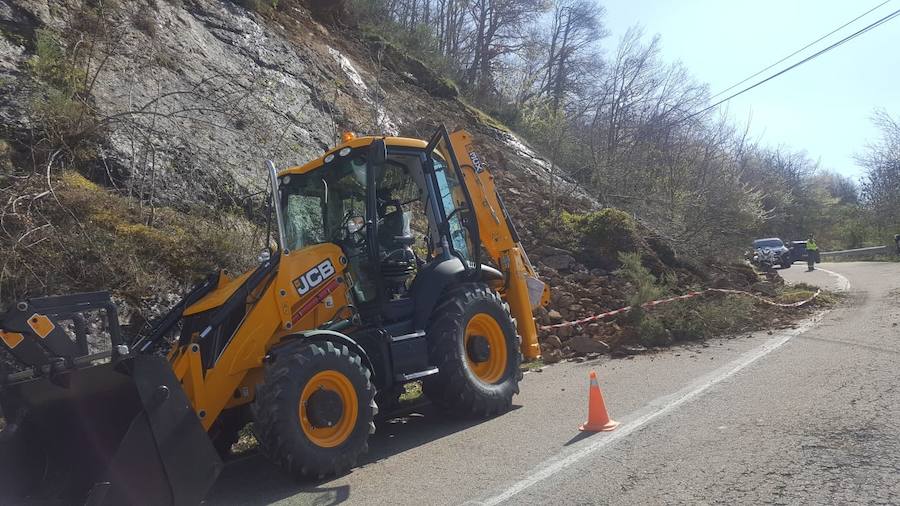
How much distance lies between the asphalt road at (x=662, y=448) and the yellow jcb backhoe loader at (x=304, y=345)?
44cm

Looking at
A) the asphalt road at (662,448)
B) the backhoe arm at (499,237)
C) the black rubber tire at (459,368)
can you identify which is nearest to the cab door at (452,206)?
the backhoe arm at (499,237)

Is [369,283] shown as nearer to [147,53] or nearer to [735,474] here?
[735,474]

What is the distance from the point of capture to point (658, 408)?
264 inches

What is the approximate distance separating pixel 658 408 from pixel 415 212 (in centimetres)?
328

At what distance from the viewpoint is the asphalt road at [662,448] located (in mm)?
4508

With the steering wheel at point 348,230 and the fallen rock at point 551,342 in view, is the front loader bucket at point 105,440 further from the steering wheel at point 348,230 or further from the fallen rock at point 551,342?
the fallen rock at point 551,342

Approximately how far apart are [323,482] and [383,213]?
2.79 meters

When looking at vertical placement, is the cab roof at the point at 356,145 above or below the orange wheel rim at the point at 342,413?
above

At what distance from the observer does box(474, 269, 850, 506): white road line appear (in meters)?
4.86

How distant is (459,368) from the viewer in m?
6.59

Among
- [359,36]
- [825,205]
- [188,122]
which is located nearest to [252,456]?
[188,122]

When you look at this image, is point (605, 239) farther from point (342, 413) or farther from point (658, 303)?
point (342, 413)

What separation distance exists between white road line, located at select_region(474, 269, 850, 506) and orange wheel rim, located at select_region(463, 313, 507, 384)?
5.06ft

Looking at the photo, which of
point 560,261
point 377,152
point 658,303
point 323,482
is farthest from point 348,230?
point 560,261
